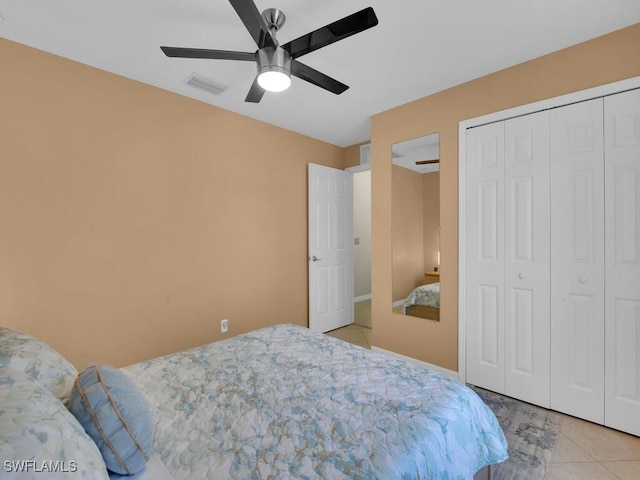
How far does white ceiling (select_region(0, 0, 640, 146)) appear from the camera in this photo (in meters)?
1.76

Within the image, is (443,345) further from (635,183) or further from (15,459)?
(15,459)

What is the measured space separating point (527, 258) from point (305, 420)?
206cm

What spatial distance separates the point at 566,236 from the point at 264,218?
2.70 m

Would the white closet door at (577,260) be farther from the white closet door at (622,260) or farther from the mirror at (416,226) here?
the mirror at (416,226)

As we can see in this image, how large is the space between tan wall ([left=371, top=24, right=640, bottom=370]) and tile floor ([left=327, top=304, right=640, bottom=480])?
0.86 meters

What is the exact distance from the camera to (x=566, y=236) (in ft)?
7.01

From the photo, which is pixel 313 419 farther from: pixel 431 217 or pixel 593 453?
pixel 431 217

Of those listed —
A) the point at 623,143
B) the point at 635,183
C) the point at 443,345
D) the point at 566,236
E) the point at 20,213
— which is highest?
the point at 623,143

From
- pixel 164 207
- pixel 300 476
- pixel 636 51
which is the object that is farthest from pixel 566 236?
pixel 164 207

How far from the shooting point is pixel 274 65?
64.6 inches

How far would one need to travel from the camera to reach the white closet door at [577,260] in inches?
79.7

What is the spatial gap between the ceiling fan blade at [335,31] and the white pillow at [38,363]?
5.87ft

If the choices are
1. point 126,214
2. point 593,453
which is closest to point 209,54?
point 126,214
